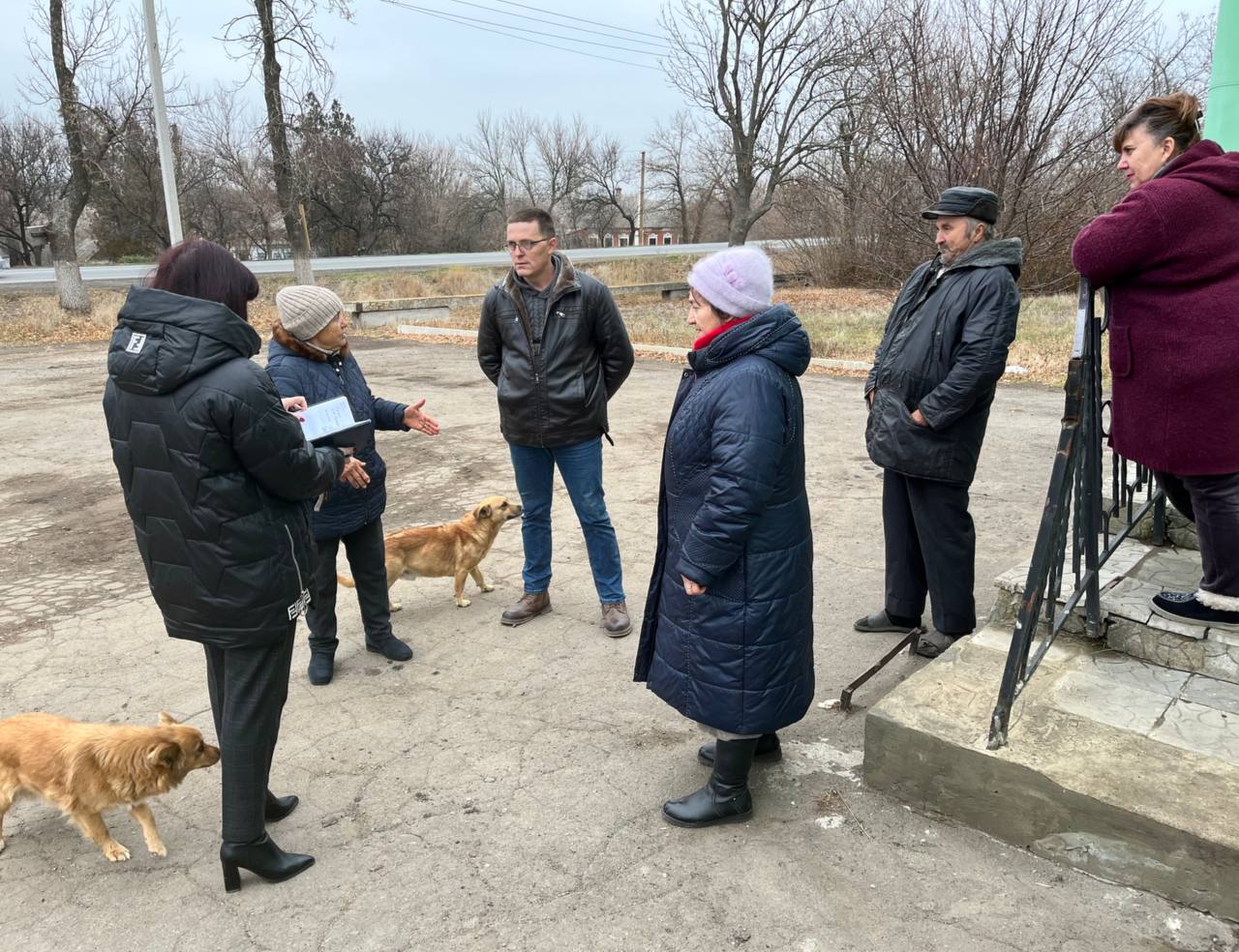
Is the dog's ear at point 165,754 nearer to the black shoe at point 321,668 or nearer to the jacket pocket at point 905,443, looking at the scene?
the black shoe at point 321,668

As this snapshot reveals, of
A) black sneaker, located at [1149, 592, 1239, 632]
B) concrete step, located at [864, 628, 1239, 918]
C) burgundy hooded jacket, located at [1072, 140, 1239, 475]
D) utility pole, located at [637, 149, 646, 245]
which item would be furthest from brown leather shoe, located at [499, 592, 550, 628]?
utility pole, located at [637, 149, 646, 245]

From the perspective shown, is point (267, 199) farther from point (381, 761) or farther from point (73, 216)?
point (381, 761)

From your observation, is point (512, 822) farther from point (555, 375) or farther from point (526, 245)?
point (526, 245)

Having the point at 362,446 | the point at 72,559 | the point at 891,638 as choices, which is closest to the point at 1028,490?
the point at 891,638

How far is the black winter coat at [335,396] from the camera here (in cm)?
353

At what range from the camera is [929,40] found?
1420cm

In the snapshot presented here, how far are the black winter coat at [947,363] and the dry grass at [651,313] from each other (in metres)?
7.92

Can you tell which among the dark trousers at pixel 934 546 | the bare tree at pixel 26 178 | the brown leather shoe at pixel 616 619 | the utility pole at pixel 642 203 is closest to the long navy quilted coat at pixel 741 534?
the dark trousers at pixel 934 546

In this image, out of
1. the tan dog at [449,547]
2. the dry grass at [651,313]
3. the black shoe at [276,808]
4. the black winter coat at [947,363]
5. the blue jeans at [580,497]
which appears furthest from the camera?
the dry grass at [651,313]

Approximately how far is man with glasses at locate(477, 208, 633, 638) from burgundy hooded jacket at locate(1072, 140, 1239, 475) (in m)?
2.25

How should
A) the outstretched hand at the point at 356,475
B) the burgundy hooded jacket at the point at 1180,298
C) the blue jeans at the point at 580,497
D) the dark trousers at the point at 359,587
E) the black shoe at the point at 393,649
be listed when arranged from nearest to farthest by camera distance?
the burgundy hooded jacket at the point at 1180,298
the outstretched hand at the point at 356,475
the dark trousers at the point at 359,587
the black shoe at the point at 393,649
the blue jeans at the point at 580,497

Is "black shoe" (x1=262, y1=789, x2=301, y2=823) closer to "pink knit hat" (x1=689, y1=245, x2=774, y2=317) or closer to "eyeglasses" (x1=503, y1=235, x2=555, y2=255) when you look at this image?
"pink knit hat" (x1=689, y1=245, x2=774, y2=317)

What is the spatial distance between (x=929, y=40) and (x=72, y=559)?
1460cm

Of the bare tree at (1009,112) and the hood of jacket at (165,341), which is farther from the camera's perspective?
the bare tree at (1009,112)
